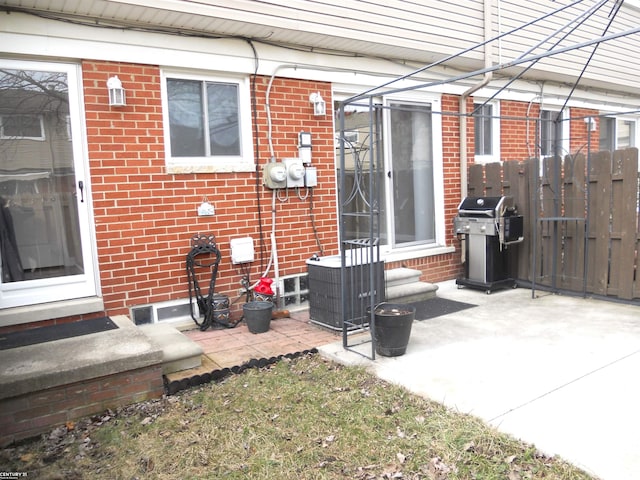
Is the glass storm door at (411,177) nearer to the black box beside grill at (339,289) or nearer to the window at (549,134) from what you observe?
the black box beside grill at (339,289)

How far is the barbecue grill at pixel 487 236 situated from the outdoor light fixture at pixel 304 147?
7.76 ft

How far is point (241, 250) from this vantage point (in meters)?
5.34

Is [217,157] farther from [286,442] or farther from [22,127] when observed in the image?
[286,442]

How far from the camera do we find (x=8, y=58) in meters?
4.23

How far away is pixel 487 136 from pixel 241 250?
4.62 meters

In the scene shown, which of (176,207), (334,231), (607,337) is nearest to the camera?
(607,337)

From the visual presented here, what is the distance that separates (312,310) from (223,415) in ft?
6.71

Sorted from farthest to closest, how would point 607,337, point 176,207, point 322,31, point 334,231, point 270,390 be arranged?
1. point 334,231
2. point 322,31
3. point 176,207
4. point 607,337
5. point 270,390

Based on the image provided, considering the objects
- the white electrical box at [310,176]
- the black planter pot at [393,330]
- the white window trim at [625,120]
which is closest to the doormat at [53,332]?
the black planter pot at [393,330]

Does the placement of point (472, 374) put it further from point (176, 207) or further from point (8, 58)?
point (8, 58)

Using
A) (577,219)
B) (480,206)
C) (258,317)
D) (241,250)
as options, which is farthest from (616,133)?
(258,317)

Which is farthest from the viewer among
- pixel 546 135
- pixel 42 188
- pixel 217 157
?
pixel 546 135


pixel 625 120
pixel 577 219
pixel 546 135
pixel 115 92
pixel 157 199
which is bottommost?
pixel 577 219

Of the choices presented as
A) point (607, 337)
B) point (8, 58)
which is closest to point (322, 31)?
point (8, 58)
